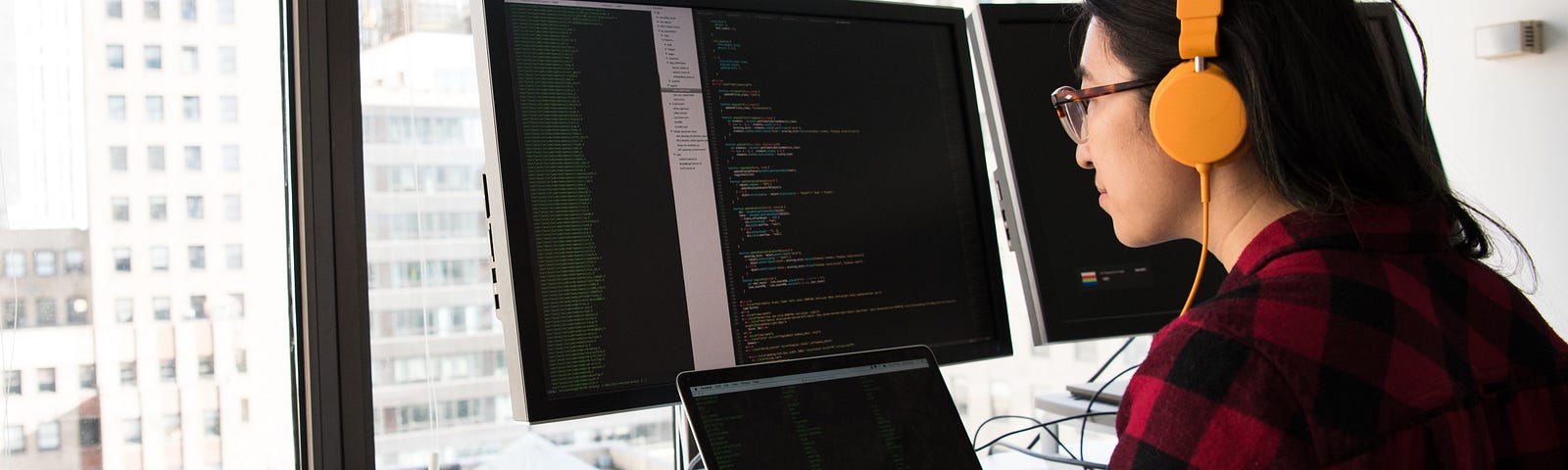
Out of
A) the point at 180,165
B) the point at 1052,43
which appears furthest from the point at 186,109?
the point at 1052,43

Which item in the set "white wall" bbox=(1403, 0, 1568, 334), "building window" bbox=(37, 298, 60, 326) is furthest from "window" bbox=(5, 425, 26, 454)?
"white wall" bbox=(1403, 0, 1568, 334)

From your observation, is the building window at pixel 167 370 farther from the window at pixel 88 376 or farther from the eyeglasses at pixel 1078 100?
the eyeglasses at pixel 1078 100

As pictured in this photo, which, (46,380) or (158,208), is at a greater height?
(158,208)

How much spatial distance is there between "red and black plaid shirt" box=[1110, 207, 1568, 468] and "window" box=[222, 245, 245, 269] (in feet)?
3.73

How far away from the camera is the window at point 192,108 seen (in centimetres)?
136

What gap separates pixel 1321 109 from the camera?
A: 734mm

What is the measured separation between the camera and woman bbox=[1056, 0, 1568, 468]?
2.03ft

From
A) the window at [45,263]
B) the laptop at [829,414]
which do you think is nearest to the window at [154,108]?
the window at [45,263]

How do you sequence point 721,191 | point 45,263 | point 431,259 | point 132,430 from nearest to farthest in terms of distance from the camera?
1. point 721,191
2. point 45,263
3. point 132,430
4. point 431,259

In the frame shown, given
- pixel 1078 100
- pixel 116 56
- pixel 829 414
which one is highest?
pixel 116 56

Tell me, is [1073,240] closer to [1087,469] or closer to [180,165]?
[1087,469]

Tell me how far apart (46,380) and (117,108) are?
1.06 ft

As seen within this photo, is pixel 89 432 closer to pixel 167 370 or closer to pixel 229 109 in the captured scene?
pixel 167 370

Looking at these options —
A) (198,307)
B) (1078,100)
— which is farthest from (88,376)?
(1078,100)
